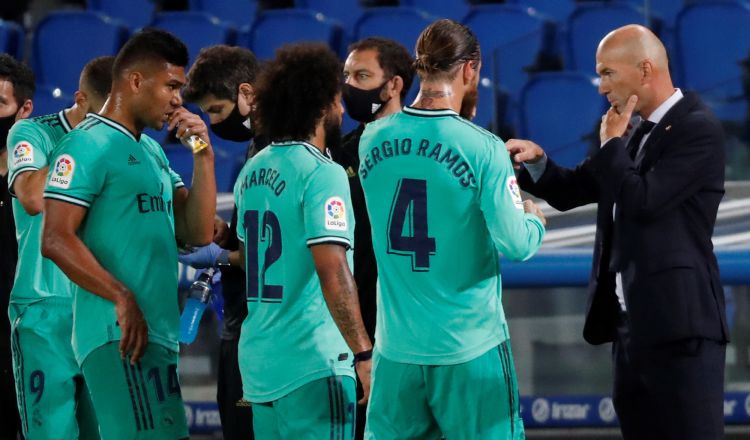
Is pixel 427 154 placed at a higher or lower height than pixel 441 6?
lower

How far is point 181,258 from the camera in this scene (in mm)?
4918

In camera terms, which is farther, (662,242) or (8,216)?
(8,216)

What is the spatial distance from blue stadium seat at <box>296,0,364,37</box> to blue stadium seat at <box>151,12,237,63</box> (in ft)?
2.67

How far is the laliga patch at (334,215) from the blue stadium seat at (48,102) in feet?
17.6

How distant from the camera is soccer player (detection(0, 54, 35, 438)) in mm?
5176

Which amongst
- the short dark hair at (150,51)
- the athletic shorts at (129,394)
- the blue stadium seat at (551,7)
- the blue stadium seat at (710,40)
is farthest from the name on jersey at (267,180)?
the blue stadium seat at (551,7)

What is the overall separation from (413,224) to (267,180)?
0.45 meters

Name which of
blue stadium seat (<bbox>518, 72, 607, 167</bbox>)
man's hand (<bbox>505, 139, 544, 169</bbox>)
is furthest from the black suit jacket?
blue stadium seat (<bbox>518, 72, 607, 167</bbox>)

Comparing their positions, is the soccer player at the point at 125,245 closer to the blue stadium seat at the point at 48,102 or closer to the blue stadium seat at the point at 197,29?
the blue stadium seat at the point at 48,102

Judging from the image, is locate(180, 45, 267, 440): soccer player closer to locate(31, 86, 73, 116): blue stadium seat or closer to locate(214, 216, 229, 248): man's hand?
locate(214, 216, 229, 248): man's hand

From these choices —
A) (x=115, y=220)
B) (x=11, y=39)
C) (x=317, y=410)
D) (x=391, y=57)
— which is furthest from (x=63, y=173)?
(x=11, y=39)

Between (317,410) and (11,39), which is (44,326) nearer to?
(317,410)

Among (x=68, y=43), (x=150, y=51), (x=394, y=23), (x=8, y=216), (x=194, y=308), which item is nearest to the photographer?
(x=150, y=51)

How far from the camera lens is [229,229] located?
4688mm
